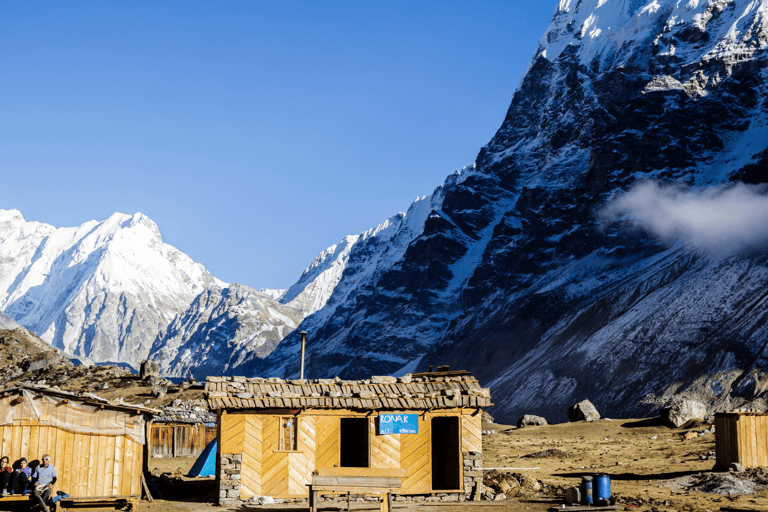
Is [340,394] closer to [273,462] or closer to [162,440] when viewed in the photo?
[273,462]

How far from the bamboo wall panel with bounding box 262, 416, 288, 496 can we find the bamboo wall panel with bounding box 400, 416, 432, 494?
3821 mm

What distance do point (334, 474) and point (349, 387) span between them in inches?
154

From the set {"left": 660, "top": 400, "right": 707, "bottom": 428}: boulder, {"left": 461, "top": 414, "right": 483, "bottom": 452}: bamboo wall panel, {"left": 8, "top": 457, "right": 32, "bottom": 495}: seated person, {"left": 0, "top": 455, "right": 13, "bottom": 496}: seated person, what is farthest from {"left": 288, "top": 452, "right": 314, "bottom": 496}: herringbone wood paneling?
{"left": 660, "top": 400, "right": 707, "bottom": 428}: boulder

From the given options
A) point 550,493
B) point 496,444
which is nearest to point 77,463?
point 550,493

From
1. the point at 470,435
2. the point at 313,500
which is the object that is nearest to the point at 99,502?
the point at 313,500

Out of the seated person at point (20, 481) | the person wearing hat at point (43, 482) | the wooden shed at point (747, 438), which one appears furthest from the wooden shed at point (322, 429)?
the wooden shed at point (747, 438)

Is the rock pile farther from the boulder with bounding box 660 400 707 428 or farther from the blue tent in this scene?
the boulder with bounding box 660 400 707 428

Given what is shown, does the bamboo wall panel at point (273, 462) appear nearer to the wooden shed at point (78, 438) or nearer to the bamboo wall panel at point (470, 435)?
the wooden shed at point (78, 438)

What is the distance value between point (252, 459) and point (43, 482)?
242 inches

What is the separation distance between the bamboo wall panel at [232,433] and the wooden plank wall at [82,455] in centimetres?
281

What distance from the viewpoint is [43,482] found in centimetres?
2336

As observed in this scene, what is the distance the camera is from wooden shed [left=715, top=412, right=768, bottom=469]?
2973cm

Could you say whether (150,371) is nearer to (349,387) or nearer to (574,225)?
(349,387)

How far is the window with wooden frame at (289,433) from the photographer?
26.4 metres
